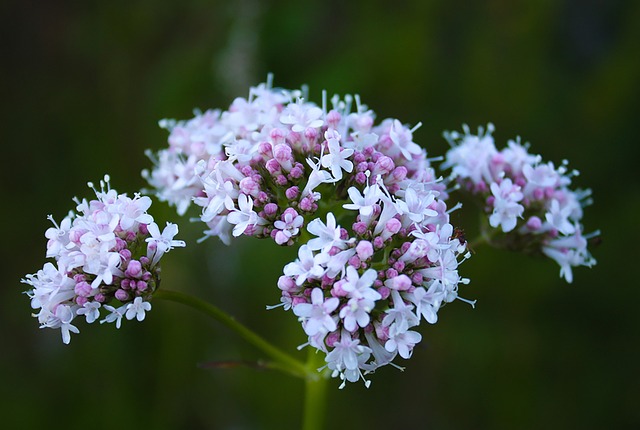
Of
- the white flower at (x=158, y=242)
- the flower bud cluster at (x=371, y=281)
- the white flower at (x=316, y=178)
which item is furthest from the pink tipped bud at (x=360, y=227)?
the white flower at (x=158, y=242)

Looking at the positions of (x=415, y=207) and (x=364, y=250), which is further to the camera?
(x=415, y=207)

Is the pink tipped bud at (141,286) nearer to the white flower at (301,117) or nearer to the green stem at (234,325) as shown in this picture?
the green stem at (234,325)

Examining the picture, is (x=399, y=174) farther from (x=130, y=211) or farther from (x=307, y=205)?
(x=130, y=211)

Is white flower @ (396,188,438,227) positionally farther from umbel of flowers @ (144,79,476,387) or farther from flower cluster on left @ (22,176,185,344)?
flower cluster on left @ (22,176,185,344)

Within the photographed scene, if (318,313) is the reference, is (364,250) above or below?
above

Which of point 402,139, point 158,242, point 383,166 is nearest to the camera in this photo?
point 158,242

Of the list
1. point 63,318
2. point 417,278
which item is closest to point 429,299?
point 417,278

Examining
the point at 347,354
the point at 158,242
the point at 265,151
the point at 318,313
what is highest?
the point at 265,151
